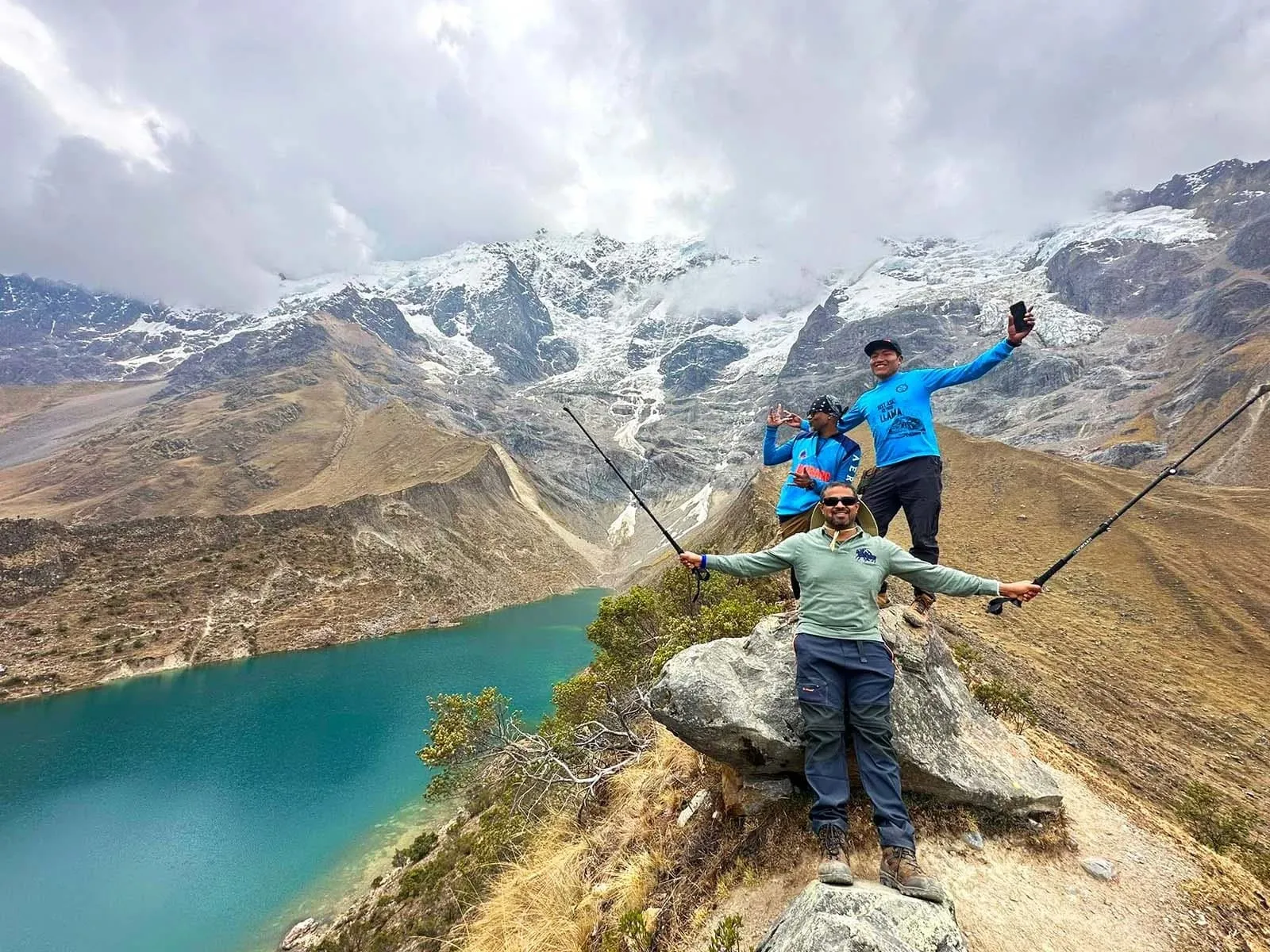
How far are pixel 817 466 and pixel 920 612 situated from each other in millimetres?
2389

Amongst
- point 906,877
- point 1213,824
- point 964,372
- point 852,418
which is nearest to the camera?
point 906,877

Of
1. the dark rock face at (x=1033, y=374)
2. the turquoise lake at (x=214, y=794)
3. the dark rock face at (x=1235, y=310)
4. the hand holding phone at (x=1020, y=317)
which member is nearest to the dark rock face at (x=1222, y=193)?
the dark rock face at (x=1235, y=310)

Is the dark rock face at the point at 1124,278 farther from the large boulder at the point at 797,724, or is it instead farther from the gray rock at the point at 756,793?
the gray rock at the point at 756,793

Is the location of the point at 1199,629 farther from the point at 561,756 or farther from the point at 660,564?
the point at 660,564

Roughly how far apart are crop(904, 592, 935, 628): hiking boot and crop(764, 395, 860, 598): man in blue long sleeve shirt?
1.40 metres

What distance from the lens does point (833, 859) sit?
4.07 m

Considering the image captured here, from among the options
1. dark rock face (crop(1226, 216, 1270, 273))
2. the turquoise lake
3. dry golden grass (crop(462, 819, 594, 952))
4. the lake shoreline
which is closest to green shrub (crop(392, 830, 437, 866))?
the turquoise lake

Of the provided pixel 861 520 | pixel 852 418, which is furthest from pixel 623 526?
pixel 861 520

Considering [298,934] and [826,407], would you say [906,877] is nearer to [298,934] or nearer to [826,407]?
[826,407]

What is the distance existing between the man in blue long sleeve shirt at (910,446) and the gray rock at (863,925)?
3.69 meters

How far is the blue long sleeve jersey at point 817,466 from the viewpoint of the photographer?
23.3 ft

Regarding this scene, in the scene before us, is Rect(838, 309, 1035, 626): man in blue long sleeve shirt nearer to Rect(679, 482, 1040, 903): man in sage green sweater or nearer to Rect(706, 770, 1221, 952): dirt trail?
Rect(679, 482, 1040, 903): man in sage green sweater

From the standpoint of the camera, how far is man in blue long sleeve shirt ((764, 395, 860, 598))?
23.3 ft

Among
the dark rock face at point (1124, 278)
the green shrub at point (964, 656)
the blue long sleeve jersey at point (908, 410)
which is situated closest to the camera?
the blue long sleeve jersey at point (908, 410)
